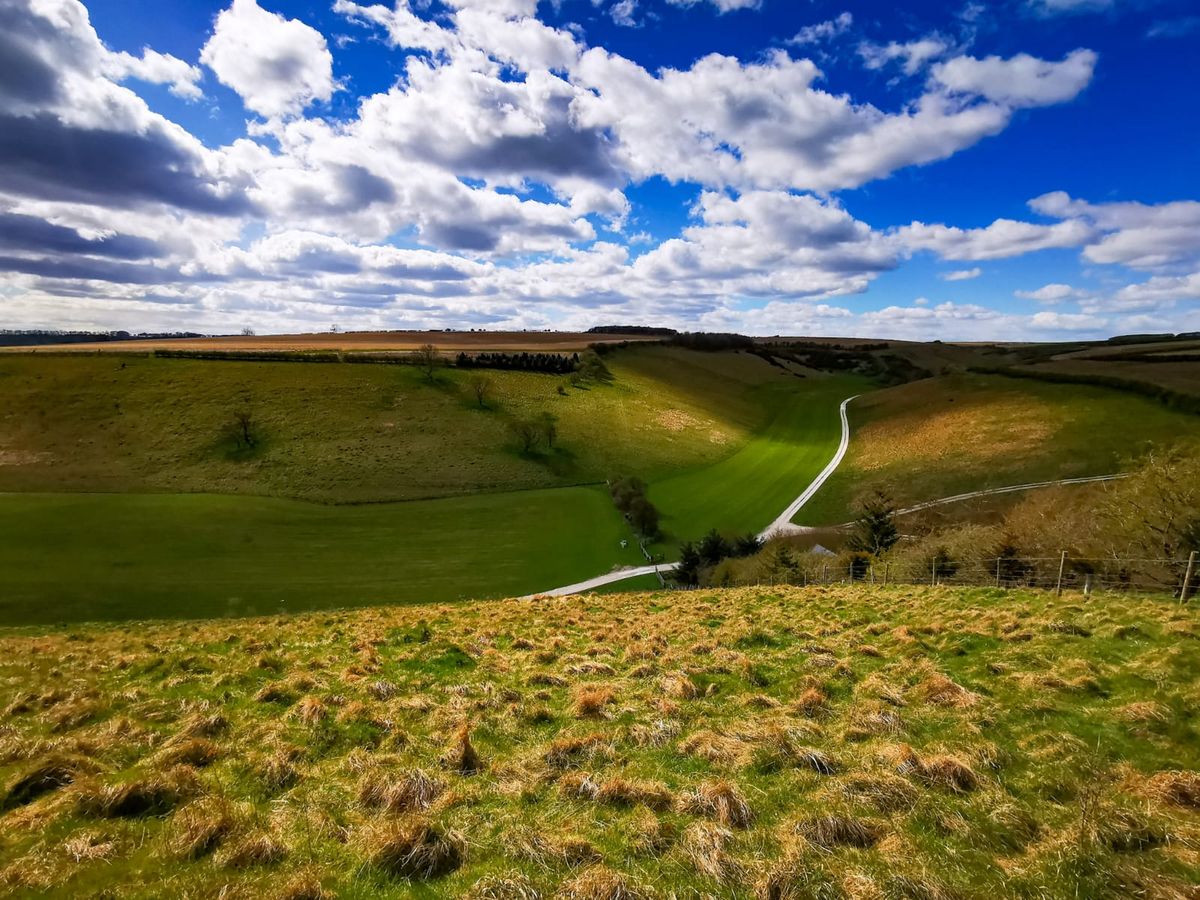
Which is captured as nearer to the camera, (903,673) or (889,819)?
(889,819)

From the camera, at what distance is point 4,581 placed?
38.6 m

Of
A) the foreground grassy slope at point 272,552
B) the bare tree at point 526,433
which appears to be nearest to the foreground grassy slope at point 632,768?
the foreground grassy slope at point 272,552

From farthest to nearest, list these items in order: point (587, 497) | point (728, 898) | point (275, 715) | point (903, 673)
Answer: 1. point (587, 497)
2. point (903, 673)
3. point (275, 715)
4. point (728, 898)

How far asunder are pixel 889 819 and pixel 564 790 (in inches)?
157

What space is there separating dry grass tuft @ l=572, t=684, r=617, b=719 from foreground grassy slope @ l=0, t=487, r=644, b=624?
34.0 metres

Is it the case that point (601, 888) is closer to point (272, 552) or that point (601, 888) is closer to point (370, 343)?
point (272, 552)

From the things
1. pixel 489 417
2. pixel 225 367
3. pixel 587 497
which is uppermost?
pixel 225 367

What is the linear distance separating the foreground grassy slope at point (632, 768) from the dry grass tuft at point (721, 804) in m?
0.04

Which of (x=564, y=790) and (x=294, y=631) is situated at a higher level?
(x=564, y=790)

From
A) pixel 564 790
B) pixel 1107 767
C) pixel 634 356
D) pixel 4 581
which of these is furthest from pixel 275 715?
pixel 634 356

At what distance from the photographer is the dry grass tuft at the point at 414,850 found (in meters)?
5.99

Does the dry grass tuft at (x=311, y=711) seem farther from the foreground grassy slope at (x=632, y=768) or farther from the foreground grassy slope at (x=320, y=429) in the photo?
the foreground grassy slope at (x=320, y=429)

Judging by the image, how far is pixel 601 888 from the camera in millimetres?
5461

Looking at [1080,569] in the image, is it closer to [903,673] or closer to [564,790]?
[903,673]
